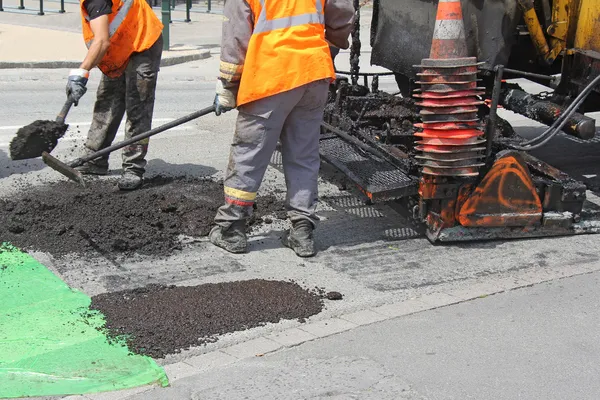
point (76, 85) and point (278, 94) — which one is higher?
point (278, 94)

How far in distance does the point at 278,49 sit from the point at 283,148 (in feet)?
2.17

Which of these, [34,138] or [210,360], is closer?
[210,360]

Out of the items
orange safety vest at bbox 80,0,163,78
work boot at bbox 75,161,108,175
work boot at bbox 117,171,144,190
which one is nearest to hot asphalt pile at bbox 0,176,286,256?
work boot at bbox 117,171,144,190

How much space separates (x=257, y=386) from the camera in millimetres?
3645

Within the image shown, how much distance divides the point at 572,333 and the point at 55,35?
1324 centimetres

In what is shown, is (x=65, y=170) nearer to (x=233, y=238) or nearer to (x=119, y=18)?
(x=233, y=238)

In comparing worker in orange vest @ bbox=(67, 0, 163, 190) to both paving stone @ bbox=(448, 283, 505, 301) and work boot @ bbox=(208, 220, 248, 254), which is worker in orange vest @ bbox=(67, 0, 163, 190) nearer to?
work boot @ bbox=(208, 220, 248, 254)

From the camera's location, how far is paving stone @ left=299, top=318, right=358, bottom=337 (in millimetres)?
4188

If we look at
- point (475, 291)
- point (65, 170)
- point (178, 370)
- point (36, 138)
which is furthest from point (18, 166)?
point (475, 291)

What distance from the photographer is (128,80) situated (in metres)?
6.36

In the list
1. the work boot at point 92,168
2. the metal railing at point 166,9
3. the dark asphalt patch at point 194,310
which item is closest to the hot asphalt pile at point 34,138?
the work boot at point 92,168

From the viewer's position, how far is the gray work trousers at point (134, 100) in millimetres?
6340

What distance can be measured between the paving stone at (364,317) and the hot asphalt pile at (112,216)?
1.26 meters

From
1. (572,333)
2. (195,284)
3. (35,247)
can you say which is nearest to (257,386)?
(195,284)
